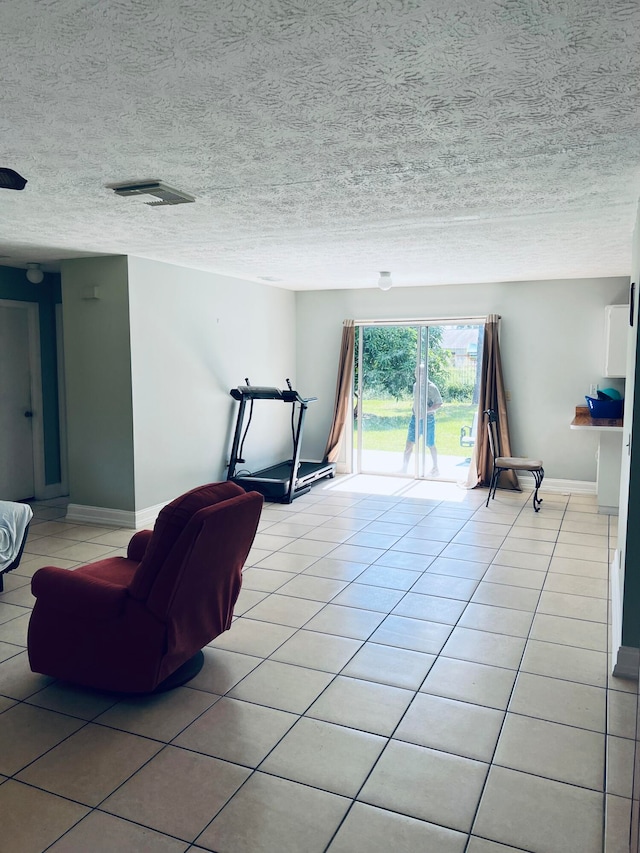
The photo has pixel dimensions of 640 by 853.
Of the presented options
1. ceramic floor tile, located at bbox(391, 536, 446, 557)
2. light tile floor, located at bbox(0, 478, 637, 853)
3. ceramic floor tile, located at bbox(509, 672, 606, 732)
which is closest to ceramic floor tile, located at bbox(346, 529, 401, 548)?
ceramic floor tile, located at bbox(391, 536, 446, 557)

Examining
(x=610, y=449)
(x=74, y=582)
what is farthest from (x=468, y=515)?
(x=74, y=582)

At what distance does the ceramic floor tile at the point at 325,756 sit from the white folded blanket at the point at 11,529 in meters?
2.36

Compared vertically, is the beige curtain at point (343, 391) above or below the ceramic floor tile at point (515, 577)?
above

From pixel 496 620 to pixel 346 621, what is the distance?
0.88 m

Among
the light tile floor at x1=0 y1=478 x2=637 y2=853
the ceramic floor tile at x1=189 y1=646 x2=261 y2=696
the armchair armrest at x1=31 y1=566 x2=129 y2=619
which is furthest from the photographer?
the ceramic floor tile at x1=189 y1=646 x2=261 y2=696

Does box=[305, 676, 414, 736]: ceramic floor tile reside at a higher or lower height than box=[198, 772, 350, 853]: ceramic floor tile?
higher

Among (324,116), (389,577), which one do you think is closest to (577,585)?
(389,577)

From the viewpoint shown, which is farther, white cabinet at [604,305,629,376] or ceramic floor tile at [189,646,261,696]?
white cabinet at [604,305,629,376]

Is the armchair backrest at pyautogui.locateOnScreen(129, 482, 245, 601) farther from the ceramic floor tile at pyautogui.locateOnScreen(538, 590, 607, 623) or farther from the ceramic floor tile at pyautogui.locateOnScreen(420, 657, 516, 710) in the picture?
the ceramic floor tile at pyautogui.locateOnScreen(538, 590, 607, 623)

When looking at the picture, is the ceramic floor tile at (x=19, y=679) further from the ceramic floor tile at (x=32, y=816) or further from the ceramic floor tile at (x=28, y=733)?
the ceramic floor tile at (x=32, y=816)

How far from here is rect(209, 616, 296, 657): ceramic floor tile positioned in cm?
338

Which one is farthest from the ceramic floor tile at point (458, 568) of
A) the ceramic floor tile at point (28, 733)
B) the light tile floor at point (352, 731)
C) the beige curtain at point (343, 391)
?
the beige curtain at point (343, 391)

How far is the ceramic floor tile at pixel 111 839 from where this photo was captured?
2.01m

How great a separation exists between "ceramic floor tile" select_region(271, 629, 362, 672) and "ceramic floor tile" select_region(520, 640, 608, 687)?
34.9 inches
